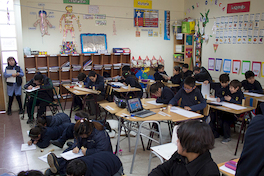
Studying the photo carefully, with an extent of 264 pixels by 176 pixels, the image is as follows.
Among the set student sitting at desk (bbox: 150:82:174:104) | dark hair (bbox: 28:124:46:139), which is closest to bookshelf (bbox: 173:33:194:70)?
student sitting at desk (bbox: 150:82:174:104)

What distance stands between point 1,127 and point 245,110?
480cm

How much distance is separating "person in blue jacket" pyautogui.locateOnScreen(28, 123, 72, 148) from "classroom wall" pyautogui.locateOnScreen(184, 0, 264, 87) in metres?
5.36

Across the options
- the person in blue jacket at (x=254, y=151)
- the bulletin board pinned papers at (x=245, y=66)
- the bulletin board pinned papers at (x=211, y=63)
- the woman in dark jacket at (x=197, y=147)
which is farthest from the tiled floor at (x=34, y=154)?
the bulletin board pinned papers at (x=211, y=63)

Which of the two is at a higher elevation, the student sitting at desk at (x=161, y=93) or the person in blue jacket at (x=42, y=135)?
the student sitting at desk at (x=161, y=93)

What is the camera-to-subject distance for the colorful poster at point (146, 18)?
841 cm

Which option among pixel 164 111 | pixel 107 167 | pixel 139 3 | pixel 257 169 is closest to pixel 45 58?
pixel 139 3

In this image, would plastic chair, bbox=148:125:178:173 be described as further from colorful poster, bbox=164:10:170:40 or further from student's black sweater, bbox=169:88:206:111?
colorful poster, bbox=164:10:170:40

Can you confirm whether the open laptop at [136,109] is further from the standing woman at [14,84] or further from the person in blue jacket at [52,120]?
the standing woman at [14,84]

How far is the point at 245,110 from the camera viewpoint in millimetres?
3953

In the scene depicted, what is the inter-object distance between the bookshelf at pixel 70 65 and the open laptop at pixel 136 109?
161 inches

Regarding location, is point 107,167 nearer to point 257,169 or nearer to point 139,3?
point 257,169

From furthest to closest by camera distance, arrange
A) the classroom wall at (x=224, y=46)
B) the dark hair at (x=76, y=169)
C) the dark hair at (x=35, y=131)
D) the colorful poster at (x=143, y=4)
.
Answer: the colorful poster at (x=143, y=4)
the classroom wall at (x=224, y=46)
the dark hair at (x=35, y=131)
the dark hair at (x=76, y=169)

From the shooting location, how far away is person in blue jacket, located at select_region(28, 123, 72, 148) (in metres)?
3.99

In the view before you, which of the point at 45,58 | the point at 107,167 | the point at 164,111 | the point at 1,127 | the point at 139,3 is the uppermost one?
the point at 139,3
